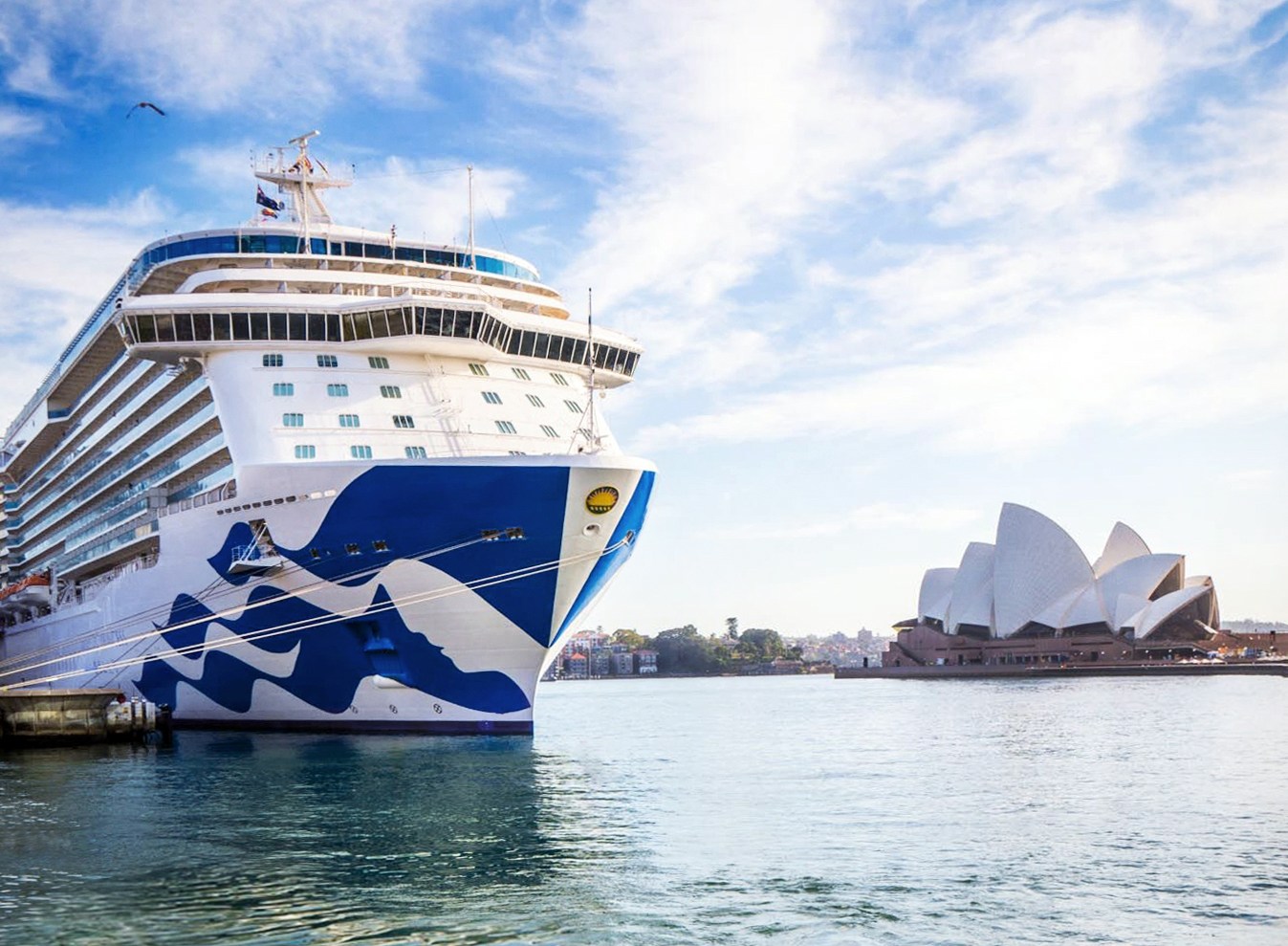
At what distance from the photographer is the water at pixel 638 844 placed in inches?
506

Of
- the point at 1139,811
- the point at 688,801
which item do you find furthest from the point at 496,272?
the point at 1139,811

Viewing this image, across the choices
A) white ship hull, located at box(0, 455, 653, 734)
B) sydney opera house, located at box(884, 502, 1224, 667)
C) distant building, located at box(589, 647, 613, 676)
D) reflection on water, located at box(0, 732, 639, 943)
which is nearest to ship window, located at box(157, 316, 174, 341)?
white ship hull, located at box(0, 455, 653, 734)

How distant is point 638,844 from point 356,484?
38.1 feet

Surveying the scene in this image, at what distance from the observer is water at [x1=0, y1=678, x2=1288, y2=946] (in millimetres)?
12844

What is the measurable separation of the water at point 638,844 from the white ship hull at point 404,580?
1.30m

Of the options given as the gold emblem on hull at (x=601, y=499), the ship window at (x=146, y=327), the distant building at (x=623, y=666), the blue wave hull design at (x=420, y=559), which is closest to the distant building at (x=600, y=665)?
the distant building at (x=623, y=666)

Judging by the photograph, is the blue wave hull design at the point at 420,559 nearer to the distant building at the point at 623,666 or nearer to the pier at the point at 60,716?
the pier at the point at 60,716

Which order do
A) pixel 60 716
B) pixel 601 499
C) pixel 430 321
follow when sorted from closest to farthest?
pixel 601 499, pixel 430 321, pixel 60 716

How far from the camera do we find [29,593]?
1914 inches

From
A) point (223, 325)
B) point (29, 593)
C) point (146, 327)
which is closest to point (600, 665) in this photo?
point (29, 593)

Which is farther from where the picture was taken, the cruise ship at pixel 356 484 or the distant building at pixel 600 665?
the distant building at pixel 600 665

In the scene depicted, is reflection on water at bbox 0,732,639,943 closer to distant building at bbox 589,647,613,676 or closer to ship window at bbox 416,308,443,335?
ship window at bbox 416,308,443,335

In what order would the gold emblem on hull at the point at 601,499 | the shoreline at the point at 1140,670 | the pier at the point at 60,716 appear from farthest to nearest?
Answer: the shoreline at the point at 1140,670, the pier at the point at 60,716, the gold emblem on hull at the point at 601,499

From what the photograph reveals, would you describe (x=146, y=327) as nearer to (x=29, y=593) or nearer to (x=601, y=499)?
(x=601, y=499)
